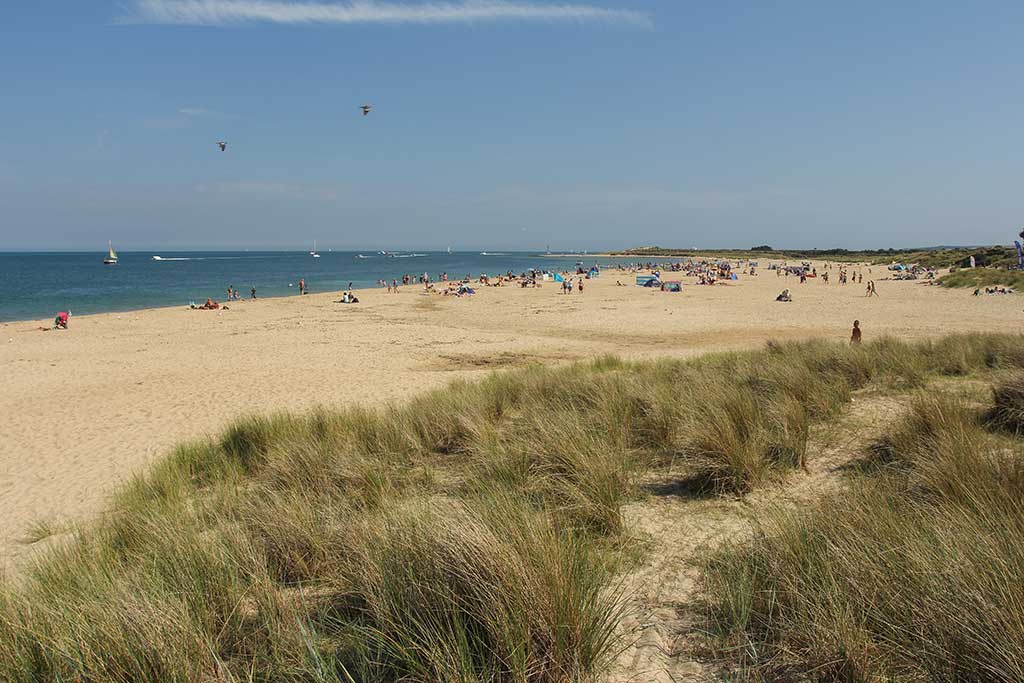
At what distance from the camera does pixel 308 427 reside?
286 inches

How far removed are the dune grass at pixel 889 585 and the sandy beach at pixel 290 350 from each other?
5995mm

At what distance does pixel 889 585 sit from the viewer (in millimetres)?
2600

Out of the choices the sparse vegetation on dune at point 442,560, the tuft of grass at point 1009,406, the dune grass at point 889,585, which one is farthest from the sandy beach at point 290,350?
the tuft of grass at point 1009,406

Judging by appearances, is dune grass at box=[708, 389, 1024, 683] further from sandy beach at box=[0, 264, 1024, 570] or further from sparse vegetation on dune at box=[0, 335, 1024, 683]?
sandy beach at box=[0, 264, 1024, 570]

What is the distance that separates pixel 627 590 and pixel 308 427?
5076 mm

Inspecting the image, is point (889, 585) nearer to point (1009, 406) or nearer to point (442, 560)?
point (442, 560)

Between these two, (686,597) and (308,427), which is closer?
(686,597)

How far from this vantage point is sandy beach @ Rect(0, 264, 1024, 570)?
9.23m

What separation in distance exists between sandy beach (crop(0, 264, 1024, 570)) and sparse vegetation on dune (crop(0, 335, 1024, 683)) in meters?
2.76

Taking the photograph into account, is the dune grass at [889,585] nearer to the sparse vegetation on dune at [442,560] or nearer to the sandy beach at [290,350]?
the sparse vegetation on dune at [442,560]

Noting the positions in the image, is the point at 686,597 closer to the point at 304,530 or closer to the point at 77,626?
the point at 304,530

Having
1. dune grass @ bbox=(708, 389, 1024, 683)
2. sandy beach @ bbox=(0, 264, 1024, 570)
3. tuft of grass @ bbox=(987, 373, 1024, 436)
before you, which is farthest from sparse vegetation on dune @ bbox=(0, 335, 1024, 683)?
sandy beach @ bbox=(0, 264, 1024, 570)

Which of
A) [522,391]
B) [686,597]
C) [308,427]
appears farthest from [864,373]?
[308,427]

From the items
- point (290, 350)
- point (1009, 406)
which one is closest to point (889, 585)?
point (1009, 406)
